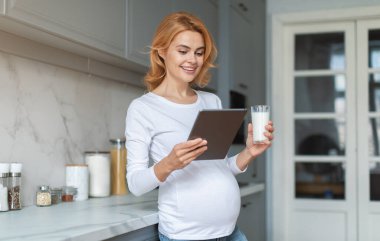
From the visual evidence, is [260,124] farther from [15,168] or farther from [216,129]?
[15,168]

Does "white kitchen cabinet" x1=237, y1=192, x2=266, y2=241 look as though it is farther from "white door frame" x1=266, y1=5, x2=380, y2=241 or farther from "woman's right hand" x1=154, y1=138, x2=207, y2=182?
"woman's right hand" x1=154, y1=138, x2=207, y2=182

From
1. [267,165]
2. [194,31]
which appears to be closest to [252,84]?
[267,165]

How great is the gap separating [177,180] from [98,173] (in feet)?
2.75

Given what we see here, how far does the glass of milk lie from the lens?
1.40 meters

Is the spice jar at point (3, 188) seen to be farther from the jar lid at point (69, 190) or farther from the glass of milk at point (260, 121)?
the glass of milk at point (260, 121)

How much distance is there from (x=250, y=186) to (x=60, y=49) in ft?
4.35

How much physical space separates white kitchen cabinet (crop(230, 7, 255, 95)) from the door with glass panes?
479 millimetres

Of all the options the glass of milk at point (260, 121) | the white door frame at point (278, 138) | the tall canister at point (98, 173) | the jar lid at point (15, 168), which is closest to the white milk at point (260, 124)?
the glass of milk at point (260, 121)

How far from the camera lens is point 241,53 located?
10.9 feet

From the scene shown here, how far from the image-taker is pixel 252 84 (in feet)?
11.6

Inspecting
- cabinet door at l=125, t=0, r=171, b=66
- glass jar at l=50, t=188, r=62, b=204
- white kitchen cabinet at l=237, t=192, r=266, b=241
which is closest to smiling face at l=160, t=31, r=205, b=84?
cabinet door at l=125, t=0, r=171, b=66

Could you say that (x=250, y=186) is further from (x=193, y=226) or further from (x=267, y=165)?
(x=193, y=226)

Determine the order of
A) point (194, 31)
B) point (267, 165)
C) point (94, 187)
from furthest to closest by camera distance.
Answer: point (267, 165)
point (94, 187)
point (194, 31)

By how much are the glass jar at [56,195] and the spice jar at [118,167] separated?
14.4 inches
